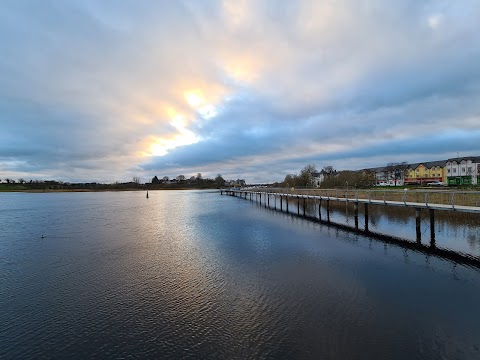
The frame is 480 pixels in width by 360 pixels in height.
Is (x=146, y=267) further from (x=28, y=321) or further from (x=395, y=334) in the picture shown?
(x=395, y=334)

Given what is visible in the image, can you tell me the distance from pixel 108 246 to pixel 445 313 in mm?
16832

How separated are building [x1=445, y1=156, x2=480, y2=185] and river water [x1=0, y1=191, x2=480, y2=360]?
73.6 meters

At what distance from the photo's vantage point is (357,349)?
650 centimetres

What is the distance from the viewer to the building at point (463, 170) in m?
72.8

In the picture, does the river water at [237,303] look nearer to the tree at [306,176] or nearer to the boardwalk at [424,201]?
the boardwalk at [424,201]

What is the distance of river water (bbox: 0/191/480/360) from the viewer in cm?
673

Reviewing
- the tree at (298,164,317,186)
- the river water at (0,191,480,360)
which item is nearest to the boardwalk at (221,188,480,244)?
the river water at (0,191,480,360)

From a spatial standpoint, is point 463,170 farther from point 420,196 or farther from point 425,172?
point 420,196

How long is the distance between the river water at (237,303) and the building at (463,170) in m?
73.6

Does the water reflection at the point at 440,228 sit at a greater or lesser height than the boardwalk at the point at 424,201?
lesser

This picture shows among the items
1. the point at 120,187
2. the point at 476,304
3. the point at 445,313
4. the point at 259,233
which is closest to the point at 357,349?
the point at 445,313

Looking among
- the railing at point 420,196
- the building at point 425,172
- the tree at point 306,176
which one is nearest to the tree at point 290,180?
the tree at point 306,176

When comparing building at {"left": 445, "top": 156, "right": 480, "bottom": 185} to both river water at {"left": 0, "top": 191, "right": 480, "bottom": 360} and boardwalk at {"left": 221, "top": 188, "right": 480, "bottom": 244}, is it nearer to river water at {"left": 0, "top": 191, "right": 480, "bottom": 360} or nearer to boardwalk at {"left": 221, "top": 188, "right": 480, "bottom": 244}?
boardwalk at {"left": 221, "top": 188, "right": 480, "bottom": 244}

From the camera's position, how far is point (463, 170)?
77438 millimetres
